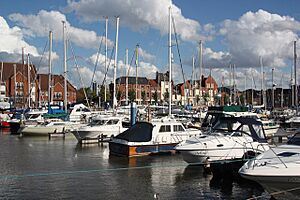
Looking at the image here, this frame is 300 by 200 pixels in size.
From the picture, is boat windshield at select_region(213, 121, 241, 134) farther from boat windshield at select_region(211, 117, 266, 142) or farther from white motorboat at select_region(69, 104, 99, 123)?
white motorboat at select_region(69, 104, 99, 123)

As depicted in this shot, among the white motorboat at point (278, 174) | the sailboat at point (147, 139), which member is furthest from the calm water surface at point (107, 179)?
the white motorboat at point (278, 174)

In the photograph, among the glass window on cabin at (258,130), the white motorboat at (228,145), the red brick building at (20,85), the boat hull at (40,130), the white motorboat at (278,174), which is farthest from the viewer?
the red brick building at (20,85)

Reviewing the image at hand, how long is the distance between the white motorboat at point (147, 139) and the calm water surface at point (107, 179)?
0.67 m

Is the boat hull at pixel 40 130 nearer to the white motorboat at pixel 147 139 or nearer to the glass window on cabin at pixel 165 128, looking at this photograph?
the white motorboat at pixel 147 139

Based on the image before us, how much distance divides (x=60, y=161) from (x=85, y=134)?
1025cm

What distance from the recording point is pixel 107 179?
2000 cm

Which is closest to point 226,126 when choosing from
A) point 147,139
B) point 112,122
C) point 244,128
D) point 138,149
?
point 244,128

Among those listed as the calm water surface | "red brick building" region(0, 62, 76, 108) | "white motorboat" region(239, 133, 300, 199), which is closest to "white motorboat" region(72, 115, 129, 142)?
the calm water surface

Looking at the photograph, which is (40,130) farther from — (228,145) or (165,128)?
(228,145)

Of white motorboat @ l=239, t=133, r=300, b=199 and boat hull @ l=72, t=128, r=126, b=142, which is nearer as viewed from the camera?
white motorboat @ l=239, t=133, r=300, b=199

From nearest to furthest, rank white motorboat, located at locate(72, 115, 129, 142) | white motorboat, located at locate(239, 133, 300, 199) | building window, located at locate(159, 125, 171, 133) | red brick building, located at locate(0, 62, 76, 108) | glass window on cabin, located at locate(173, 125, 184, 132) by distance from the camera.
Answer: white motorboat, located at locate(239, 133, 300, 199) → building window, located at locate(159, 125, 171, 133) → glass window on cabin, located at locate(173, 125, 184, 132) → white motorboat, located at locate(72, 115, 129, 142) → red brick building, located at locate(0, 62, 76, 108)

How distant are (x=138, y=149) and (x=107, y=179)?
7104 millimetres

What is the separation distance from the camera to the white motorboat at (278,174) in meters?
13.1

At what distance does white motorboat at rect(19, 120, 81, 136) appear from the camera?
45.2 meters
